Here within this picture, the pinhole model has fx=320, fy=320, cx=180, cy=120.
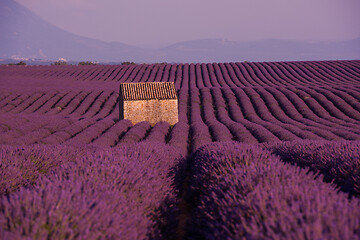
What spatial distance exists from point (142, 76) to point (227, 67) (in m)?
16.1

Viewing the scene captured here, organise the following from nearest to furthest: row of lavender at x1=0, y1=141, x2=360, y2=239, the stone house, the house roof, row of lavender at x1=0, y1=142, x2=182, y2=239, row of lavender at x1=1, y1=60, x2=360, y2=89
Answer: row of lavender at x1=0, y1=141, x2=360, y2=239, row of lavender at x1=0, y1=142, x2=182, y2=239, the stone house, the house roof, row of lavender at x1=1, y1=60, x2=360, y2=89

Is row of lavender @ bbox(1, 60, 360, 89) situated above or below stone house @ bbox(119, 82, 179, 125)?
above

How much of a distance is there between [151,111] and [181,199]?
15.9m

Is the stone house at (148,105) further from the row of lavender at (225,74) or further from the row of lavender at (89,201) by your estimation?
the row of lavender at (225,74)

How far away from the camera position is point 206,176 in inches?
239

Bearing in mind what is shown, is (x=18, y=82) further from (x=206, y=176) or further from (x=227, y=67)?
(x=206, y=176)

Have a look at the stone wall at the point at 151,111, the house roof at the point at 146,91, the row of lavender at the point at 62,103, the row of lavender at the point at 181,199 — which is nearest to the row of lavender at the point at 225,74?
the row of lavender at the point at 62,103

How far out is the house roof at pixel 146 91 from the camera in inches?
896

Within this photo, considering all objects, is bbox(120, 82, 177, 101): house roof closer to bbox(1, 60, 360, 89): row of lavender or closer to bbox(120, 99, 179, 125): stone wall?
bbox(120, 99, 179, 125): stone wall

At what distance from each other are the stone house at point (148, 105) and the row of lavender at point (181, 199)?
50.5 ft

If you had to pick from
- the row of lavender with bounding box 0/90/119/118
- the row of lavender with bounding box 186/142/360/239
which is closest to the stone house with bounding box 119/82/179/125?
the row of lavender with bounding box 0/90/119/118

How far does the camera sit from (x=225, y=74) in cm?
5181

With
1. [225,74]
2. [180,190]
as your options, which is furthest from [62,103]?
[180,190]

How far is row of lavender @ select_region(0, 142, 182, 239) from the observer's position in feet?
9.91
